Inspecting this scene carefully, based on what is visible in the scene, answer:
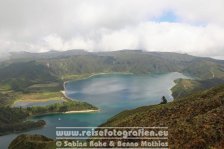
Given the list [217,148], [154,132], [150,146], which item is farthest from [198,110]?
[217,148]

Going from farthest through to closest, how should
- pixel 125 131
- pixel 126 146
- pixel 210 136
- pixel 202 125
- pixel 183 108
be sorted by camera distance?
pixel 183 108, pixel 125 131, pixel 126 146, pixel 202 125, pixel 210 136

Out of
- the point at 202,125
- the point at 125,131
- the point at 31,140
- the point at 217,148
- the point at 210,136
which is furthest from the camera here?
the point at 31,140

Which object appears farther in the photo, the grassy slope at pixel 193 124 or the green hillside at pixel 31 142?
the green hillside at pixel 31 142

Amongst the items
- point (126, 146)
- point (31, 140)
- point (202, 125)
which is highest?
point (202, 125)

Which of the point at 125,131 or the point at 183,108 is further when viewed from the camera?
the point at 183,108

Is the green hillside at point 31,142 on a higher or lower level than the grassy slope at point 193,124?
lower

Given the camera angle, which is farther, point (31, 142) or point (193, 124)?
point (31, 142)

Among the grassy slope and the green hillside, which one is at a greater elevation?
the grassy slope

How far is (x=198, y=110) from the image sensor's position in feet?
230

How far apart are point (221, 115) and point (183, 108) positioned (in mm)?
19818

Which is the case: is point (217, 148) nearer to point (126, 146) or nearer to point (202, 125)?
point (202, 125)

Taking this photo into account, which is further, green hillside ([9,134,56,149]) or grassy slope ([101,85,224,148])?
green hillside ([9,134,56,149])

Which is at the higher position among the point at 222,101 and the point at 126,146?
the point at 222,101

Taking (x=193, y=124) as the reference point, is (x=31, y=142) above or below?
below
